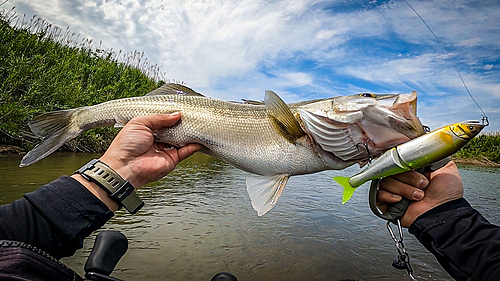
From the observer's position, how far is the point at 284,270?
4102mm

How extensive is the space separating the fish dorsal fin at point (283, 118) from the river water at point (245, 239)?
2347mm

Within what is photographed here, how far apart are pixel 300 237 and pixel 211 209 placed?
2.02 m

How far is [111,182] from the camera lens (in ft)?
6.04

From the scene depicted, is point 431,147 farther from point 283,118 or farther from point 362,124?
point 283,118

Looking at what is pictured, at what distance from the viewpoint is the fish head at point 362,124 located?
1.96 m

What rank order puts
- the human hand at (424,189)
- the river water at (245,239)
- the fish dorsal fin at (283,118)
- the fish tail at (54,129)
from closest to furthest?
the human hand at (424,189) → the fish dorsal fin at (283,118) → the fish tail at (54,129) → the river water at (245,239)

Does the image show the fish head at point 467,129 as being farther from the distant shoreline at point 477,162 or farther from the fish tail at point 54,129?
the distant shoreline at point 477,162

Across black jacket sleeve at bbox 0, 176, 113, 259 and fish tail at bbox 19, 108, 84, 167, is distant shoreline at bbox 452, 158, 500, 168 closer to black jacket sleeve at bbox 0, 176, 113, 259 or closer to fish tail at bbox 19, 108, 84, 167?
fish tail at bbox 19, 108, 84, 167

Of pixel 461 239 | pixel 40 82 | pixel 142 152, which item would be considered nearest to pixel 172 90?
pixel 142 152

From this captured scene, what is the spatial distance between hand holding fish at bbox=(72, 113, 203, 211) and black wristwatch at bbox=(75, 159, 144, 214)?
2.5 inches

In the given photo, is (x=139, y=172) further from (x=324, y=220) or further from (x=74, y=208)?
(x=324, y=220)

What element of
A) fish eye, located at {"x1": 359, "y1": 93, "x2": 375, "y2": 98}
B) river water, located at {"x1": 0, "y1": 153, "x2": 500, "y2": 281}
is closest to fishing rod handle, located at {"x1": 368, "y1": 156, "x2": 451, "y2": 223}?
fish eye, located at {"x1": 359, "y1": 93, "x2": 375, "y2": 98}

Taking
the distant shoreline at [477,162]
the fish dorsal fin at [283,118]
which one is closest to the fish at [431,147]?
the fish dorsal fin at [283,118]

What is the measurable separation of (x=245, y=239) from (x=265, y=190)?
2.95 meters
